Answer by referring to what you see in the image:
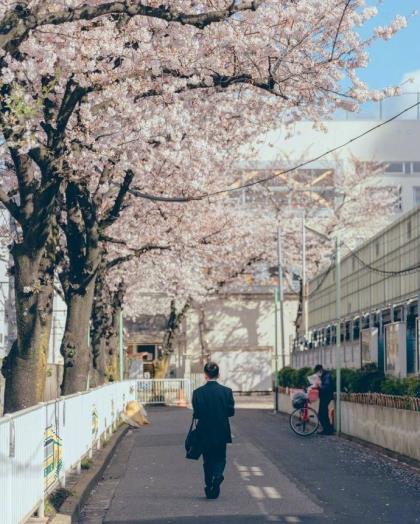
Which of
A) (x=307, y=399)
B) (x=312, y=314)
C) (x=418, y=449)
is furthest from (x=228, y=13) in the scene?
(x=312, y=314)

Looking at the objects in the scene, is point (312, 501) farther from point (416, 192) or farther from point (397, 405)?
point (416, 192)

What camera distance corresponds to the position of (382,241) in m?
29.4

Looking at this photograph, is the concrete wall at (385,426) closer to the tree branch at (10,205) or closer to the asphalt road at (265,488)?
the asphalt road at (265,488)

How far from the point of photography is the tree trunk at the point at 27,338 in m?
15.4

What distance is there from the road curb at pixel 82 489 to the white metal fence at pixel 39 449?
0.26m

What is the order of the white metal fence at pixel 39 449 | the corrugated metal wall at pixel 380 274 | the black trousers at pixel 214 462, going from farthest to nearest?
the corrugated metal wall at pixel 380 274
the black trousers at pixel 214 462
the white metal fence at pixel 39 449

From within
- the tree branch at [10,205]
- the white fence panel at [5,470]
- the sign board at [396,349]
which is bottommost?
the white fence panel at [5,470]

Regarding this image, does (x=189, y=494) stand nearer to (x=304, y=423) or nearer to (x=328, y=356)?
(x=304, y=423)

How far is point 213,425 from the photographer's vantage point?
1402 cm

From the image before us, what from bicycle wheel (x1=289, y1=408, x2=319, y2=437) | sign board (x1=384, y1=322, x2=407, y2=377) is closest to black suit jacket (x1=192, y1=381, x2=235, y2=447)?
sign board (x1=384, y1=322, x2=407, y2=377)

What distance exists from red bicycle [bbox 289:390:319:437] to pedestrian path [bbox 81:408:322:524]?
5.13m

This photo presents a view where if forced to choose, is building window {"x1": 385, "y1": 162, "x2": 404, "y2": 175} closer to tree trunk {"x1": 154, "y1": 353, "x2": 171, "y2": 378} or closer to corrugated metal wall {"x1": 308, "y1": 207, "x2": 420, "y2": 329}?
tree trunk {"x1": 154, "y1": 353, "x2": 171, "y2": 378}

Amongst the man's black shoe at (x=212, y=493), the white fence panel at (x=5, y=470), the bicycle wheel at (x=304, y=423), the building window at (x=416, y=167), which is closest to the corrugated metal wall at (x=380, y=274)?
the bicycle wheel at (x=304, y=423)

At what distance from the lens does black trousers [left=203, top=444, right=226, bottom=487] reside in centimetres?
1386
